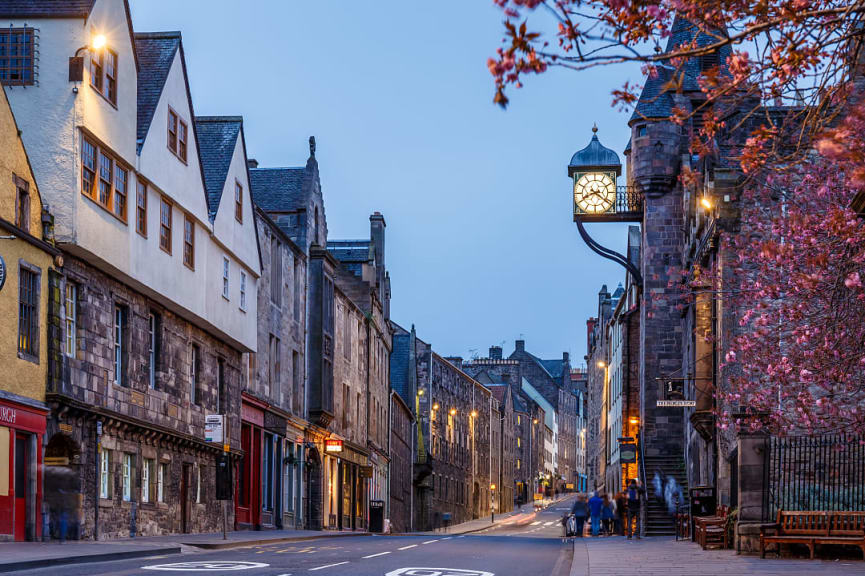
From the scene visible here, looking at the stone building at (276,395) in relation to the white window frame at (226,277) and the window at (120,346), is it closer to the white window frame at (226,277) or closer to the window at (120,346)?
the white window frame at (226,277)

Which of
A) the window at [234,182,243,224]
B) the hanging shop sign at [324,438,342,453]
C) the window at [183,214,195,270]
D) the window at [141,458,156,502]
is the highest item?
the window at [234,182,243,224]

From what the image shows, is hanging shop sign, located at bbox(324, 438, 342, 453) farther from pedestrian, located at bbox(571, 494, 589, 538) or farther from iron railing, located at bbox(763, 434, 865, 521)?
iron railing, located at bbox(763, 434, 865, 521)

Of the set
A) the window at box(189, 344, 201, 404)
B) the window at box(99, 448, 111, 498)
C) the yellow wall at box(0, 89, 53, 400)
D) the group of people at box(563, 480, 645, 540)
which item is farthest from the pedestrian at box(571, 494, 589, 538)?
the yellow wall at box(0, 89, 53, 400)

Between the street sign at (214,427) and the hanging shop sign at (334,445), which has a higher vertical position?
the street sign at (214,427)

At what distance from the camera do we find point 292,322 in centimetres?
4897

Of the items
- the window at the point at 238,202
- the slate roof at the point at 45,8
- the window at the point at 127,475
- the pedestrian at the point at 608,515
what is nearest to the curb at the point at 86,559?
the window at the point at 127,475

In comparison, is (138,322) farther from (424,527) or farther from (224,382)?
(424,527)

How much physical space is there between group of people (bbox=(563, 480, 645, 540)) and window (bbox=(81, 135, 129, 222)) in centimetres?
1972

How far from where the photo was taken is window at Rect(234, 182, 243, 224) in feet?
135

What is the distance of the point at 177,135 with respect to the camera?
3528cm

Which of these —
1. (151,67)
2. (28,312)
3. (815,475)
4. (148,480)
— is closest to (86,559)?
(28,312)

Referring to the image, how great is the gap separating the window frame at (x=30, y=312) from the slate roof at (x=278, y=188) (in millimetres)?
23990

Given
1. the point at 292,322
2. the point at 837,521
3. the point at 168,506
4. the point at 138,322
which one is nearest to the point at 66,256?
the point at 138,322

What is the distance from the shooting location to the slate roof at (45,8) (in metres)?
28.2
